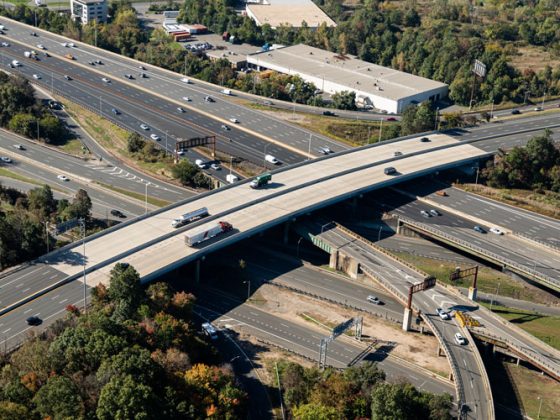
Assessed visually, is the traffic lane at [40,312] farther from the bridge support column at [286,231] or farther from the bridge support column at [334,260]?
the bridge support column at [334,260]

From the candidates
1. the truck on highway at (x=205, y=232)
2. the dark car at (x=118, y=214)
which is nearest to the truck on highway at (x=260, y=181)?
the truck on highway at (x=205, y=232)

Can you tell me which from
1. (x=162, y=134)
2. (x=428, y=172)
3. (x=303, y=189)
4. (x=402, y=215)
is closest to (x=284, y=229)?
(x=303, y=189)

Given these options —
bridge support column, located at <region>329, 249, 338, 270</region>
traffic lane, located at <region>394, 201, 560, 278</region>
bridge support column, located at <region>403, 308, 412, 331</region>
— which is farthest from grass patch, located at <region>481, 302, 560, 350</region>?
bridge support column, located at <region>329, 249, 338, 270</region>

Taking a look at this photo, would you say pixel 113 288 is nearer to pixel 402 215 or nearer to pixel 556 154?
pixel 402 215

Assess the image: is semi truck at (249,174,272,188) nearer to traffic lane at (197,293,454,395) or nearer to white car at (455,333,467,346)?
traffic lane at (197,293,454,395)

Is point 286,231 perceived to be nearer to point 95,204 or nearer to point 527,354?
point 95,204
